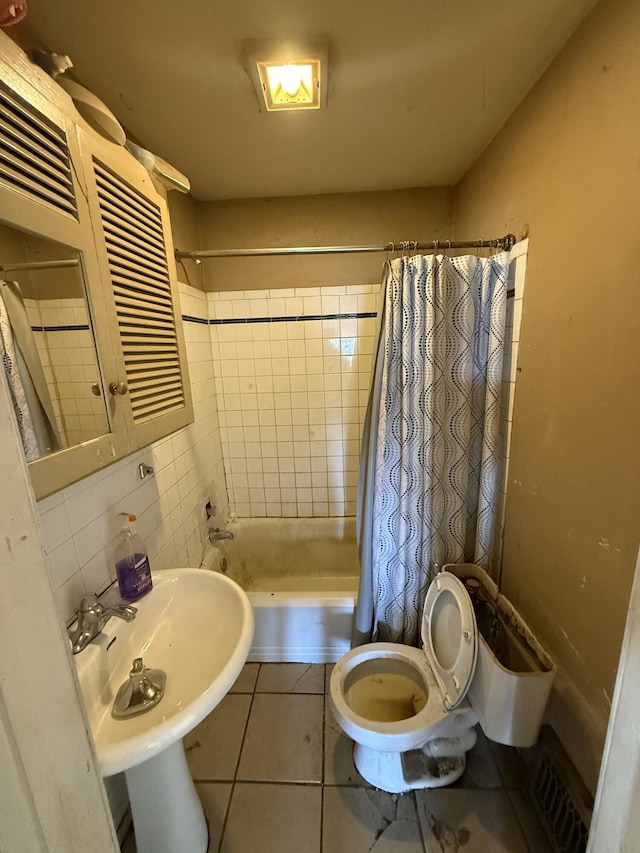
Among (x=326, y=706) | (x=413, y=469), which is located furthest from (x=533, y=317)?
(x=326, y=706)

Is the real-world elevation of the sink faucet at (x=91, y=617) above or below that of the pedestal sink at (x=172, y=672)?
above

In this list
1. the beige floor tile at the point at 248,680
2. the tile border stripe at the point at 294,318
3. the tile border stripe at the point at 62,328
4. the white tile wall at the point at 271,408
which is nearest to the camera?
the tile border stripe at the point at 62,328

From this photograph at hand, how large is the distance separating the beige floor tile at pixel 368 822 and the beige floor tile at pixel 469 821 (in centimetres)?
5

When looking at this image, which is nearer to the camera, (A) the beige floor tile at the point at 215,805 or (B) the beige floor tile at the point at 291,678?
(A) the beige floor tile at the point at 215,805

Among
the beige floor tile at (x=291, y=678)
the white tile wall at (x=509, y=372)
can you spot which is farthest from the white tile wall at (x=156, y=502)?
the white tile wall at (x=509, y=372)

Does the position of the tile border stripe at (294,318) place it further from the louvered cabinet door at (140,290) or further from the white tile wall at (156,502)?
the louvered cabinet door at (140,290)

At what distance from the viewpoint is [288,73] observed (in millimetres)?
1076

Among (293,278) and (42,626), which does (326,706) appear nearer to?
(42,626)

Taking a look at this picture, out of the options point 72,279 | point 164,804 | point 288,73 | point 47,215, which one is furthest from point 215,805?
point 288,73

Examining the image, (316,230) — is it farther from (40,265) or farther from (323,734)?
(323,734)

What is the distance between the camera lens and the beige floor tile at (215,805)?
1095 millimetres

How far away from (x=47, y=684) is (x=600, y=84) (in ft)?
5.37

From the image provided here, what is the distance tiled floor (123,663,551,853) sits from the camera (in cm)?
107

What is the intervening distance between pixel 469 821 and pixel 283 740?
2.22 feet
